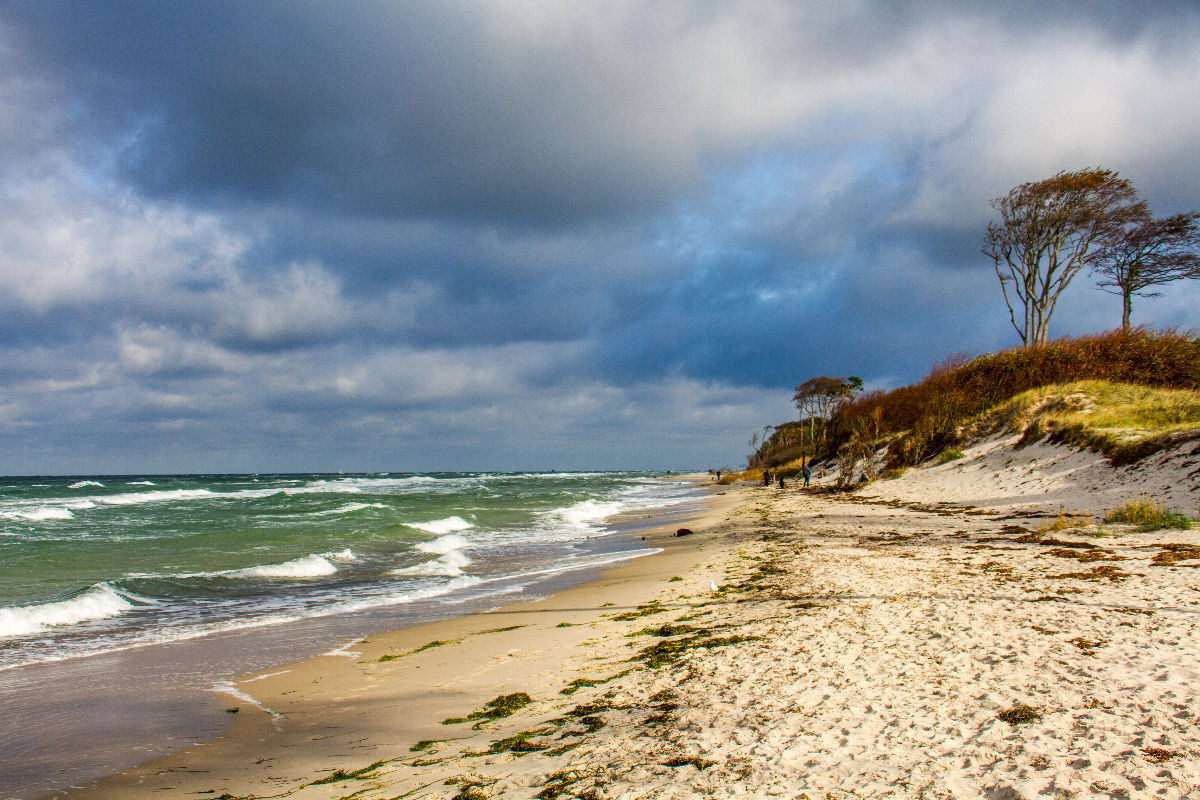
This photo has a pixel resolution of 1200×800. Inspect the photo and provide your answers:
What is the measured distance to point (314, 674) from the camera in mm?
7684

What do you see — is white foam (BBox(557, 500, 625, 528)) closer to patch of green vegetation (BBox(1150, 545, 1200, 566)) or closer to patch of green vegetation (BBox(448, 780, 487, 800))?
patch of green vegetation (BBox(1150, 545, 1200, 566))

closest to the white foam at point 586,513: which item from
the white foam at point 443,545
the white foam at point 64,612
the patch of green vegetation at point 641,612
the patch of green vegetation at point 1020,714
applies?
the white foam at point 443,545

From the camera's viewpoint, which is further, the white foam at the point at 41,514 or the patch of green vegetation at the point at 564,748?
the white foam at the point at 41,514

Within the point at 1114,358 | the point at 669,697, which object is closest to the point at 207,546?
the point at 669,697

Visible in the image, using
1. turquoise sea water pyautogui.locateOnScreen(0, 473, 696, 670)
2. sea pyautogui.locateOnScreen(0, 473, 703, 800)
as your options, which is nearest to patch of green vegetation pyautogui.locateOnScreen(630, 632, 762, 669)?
sea pyautogui.locateOnScreen(0, 473, 703, 800)

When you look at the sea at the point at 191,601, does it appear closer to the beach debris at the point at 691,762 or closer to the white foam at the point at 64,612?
the white foam at the point at 64,612

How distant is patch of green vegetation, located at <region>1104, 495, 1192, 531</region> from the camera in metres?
10.8

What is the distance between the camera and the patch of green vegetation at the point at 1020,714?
3.95 m

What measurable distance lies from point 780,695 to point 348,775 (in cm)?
336

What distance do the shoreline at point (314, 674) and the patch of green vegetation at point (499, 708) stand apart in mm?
402

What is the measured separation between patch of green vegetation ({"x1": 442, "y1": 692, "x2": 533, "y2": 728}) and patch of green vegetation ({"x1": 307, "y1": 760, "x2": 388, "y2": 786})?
3.00 feet

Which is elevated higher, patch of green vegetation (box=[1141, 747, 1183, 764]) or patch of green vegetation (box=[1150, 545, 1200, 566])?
patch of green vegetation (box=[1150, 545, 1200, 566])

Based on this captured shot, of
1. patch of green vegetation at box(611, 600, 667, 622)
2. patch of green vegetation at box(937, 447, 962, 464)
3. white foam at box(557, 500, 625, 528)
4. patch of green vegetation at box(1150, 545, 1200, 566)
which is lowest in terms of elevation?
white foam at box(557, 500, 625, 528)

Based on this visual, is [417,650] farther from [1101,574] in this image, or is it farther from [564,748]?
[1101,574]
